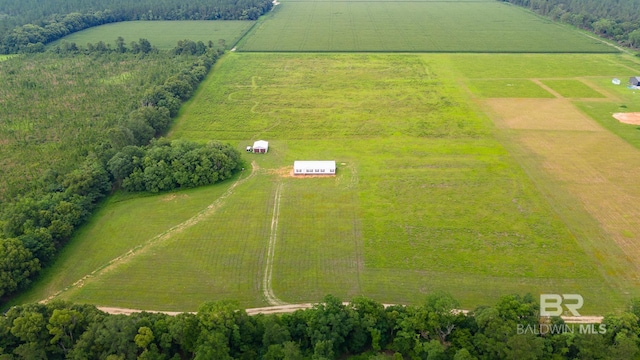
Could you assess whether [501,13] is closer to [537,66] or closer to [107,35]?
[537,66]

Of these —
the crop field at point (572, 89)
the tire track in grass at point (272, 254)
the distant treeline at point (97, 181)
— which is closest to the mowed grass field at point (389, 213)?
the tire track in grass at point (272, 254)

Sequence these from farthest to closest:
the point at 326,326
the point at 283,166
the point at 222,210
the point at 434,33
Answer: the point at 434,33 < the point at 283,166 < the point at 222,210 < the point at 326,326

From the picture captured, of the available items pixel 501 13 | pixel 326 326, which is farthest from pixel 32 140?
pixel 501 13

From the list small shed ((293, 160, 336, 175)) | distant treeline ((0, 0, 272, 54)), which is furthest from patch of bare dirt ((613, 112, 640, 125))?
distant treeline ((0, 0, 272, 54))

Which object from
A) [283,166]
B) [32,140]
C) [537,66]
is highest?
[537,66]

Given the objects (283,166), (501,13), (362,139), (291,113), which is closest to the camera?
(283,166)

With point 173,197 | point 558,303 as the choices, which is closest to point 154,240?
point 173,197
